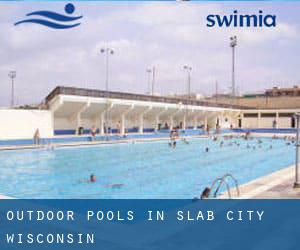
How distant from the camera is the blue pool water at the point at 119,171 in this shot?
1021 cm

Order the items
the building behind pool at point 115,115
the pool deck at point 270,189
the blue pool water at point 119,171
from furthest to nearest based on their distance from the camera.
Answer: the building behind pool at point 115,115, the blue pool water at point 119,171, the pool deck at point 270,189

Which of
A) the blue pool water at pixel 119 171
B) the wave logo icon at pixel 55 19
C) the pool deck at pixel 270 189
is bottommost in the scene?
the blue pool water at pixel 119 171

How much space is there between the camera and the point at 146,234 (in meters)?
4.85

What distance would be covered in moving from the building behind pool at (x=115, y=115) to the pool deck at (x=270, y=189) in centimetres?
1799

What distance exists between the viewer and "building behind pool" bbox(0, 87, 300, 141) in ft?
78.8

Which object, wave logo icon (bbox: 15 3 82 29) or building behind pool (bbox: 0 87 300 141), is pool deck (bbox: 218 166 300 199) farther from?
building behind pool (bbox: 0 87 300 141)

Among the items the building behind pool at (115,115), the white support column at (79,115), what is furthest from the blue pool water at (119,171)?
the white support column at (79,115)

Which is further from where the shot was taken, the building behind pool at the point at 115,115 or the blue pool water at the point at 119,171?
the building behind pool at the point at 115,115

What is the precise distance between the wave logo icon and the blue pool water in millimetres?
6713

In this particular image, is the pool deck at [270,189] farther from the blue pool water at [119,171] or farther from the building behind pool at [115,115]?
the building behind pool at [115,115]

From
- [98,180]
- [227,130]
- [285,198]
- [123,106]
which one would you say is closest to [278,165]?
[98,180]

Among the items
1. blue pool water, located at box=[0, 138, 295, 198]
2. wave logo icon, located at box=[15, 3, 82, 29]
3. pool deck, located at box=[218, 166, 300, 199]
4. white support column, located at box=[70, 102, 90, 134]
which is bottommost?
blue pool water, located at box=[0, 138, 295, 198]

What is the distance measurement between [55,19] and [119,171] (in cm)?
1025

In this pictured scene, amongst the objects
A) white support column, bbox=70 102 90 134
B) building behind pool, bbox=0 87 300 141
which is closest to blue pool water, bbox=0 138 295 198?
building behind pool, bbox=0 87 300 141
